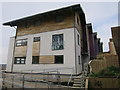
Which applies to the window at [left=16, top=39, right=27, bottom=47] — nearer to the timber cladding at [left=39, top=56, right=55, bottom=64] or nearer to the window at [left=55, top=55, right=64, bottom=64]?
the timber cladding at [left=39, top=56, right=55, bottom=64]

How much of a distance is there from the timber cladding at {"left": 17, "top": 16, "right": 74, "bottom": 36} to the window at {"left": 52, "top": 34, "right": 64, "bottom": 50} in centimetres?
105

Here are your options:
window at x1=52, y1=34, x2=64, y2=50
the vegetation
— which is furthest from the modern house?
the vegetation

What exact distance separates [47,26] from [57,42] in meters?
2.89

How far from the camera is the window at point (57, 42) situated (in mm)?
14931

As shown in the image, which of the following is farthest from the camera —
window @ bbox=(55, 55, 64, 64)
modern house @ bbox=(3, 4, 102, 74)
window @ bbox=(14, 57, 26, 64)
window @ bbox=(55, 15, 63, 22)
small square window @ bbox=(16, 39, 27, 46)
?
small square window @ bbox=(16, 39, 27, 46)

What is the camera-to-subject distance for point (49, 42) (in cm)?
1570

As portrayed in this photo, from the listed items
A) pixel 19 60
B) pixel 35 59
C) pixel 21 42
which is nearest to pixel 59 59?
pixel 35 59

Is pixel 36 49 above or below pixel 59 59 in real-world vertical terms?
above

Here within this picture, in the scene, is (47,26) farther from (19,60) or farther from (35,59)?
(19,60)

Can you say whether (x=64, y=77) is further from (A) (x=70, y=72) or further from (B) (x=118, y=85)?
(B) (x=118, y=85)

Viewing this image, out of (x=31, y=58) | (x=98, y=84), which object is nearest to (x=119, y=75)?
(x=98, y=84)

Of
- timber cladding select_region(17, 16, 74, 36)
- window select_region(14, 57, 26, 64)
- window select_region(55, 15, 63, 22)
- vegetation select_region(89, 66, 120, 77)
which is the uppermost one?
window select_region(55, 15, 63, 22)

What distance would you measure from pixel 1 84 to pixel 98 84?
10.2 metres

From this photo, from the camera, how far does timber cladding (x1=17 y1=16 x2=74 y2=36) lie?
15.0 metres
